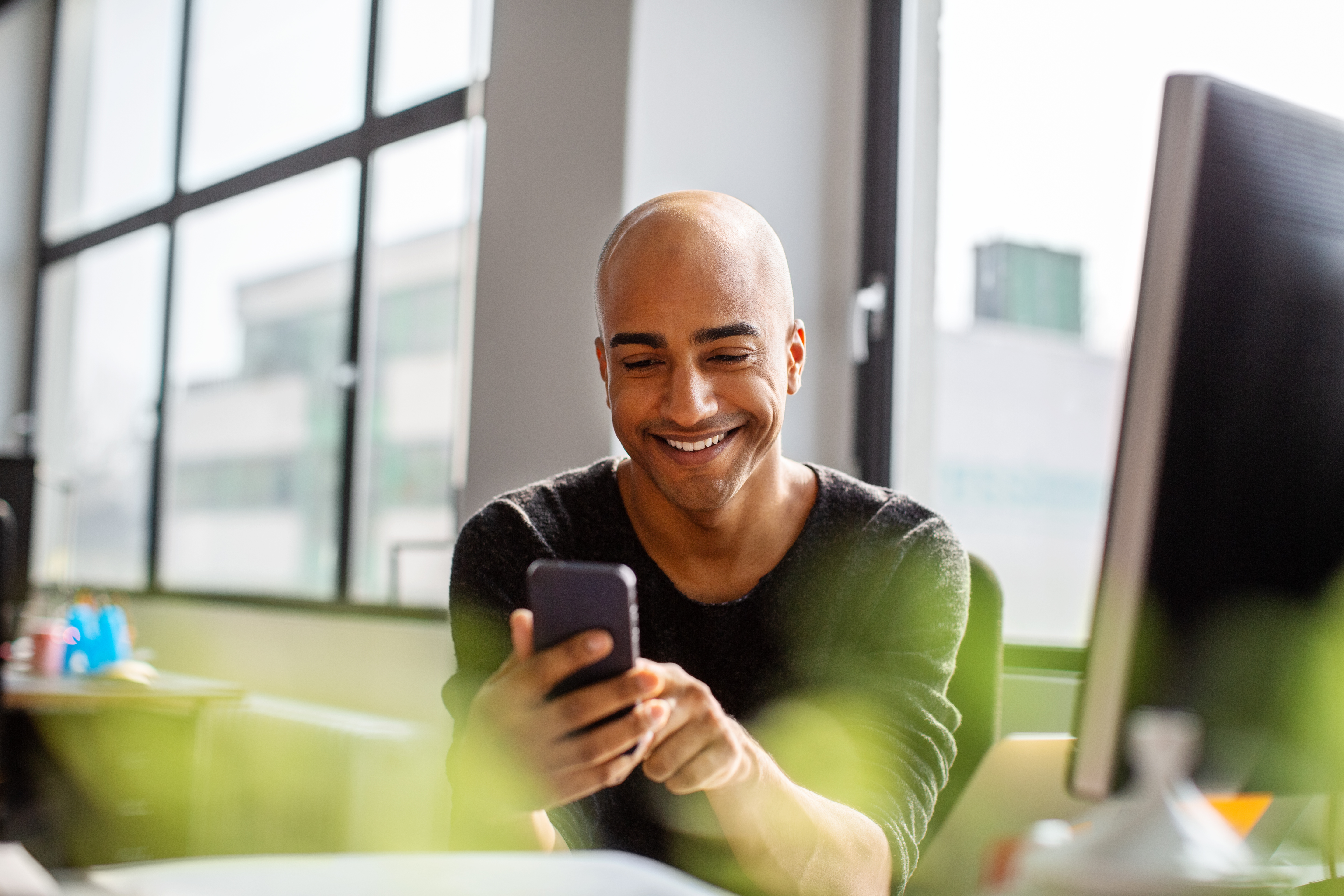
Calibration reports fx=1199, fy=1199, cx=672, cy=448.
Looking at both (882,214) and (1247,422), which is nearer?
(1247,422)

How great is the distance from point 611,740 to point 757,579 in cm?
66

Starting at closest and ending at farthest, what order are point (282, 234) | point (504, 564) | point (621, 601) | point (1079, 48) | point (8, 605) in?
point (621, 601) → point (504, 564) → point (1079, 48) → point (8, 605) → point (282, 234)

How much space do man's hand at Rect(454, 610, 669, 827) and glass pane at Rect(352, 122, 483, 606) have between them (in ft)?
8.28

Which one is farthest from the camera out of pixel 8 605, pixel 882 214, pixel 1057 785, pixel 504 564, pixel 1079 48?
pixel 882 214

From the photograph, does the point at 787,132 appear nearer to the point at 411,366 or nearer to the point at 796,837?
the point at 411,366

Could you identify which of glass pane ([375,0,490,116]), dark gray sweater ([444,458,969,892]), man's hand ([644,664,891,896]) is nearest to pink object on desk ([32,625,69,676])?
glass pane ([375,0,490,116])

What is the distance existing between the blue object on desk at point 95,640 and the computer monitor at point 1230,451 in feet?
9.76

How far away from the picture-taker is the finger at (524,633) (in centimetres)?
76

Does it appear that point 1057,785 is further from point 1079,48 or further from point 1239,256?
point 1079,48

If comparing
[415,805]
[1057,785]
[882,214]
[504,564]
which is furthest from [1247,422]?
[415,805]

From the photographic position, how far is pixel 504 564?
53.7 inches

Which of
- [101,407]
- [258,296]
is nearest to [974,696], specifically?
[258,296]

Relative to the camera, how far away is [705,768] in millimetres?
847

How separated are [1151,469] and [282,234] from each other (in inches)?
160
